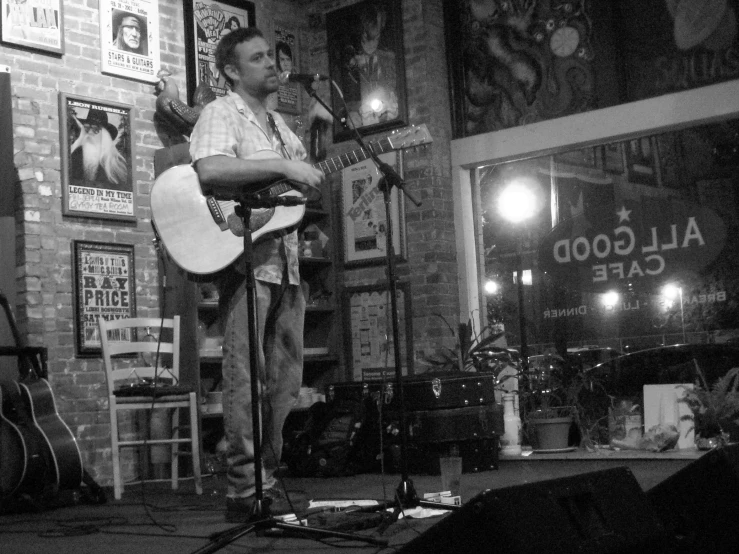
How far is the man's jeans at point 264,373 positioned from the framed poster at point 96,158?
7.90 ft

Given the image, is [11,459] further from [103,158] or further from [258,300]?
[103,158]

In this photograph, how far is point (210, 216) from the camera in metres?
3.77

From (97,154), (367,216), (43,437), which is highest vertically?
(97,154)

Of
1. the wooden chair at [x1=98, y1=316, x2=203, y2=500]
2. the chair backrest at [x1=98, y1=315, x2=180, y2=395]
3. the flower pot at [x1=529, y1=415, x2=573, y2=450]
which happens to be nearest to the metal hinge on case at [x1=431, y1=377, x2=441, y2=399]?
the flower pot at [x1=529, y1=415, x2=573, y2=450]

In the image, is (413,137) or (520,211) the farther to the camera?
(520,211)

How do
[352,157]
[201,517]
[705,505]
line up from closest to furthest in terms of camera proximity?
1. [705,505]
2. [201,517]
3. [352,157]

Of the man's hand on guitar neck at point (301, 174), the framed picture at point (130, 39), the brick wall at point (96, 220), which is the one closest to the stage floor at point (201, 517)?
the brick wall at point (96, 220)

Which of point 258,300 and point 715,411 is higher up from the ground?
point 258,300

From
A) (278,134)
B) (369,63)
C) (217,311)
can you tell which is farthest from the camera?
(369,63)

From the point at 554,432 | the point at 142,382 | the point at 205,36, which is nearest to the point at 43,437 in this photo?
the point at 142,382

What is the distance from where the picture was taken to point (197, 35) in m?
6.22

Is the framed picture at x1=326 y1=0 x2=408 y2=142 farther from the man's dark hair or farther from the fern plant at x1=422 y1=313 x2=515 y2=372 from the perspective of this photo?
the man's dark hair

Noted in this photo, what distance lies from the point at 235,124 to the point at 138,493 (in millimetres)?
2446

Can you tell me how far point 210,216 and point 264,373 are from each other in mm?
748
